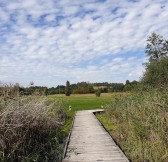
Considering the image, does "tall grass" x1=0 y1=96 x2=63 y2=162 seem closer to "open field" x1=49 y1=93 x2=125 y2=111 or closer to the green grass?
the green grass

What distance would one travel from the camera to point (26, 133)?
7957 mm

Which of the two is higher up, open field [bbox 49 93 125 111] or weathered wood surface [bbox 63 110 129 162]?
open field [bbox 49 93 125 111]

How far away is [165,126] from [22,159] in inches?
134

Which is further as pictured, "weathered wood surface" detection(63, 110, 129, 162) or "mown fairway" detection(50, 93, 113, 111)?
"mown fairway" detection(50, 93, 113, 111)

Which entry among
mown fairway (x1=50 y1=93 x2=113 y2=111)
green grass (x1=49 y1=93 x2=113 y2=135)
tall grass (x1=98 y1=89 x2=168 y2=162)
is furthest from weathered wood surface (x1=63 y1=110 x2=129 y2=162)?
mown fairway (x1=50 y1=93 x2=113 y2=111)

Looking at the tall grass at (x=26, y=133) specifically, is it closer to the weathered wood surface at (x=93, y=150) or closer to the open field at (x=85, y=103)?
the weathered wood surface at (x=93, y=150)

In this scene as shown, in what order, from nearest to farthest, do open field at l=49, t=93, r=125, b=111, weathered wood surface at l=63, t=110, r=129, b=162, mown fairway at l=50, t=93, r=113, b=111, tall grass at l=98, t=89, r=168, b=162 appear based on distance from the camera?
1. tall grass at l=98, t=89, r=168, b=162
2. weathered wood surface at l=63, t=110, r=129, b=162
3. open field at l=49, t=93, r=125, b=111
4. mown fairway at l=50, t=93, r=113, b=111

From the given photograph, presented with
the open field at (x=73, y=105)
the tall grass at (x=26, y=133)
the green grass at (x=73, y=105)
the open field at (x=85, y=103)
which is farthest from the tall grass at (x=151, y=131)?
the open field at (x=85, y=103)

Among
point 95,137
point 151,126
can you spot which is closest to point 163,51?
point 95,137

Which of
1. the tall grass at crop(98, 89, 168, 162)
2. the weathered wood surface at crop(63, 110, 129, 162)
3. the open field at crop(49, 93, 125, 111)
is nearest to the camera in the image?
the tall grass at crop(98, 89, 168, 162)

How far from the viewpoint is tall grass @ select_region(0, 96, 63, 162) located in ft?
23.4

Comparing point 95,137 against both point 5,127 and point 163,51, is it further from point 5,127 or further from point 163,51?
point 163,51

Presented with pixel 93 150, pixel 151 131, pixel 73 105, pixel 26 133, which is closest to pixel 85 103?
pixel 73 105

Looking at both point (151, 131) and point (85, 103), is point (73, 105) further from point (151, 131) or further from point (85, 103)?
point (151, 131)
